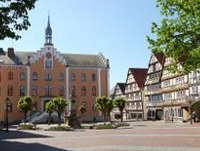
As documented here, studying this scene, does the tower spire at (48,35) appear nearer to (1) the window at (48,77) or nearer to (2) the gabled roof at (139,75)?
(1) the window at (48,77)

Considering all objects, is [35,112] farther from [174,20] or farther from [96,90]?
[174,20]

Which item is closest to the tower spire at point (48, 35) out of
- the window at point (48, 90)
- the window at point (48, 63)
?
the window at point (48, 63)

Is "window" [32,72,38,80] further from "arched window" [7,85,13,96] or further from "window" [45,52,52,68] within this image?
"arched window" [7,85,13,96]

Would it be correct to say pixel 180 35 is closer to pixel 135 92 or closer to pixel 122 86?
pixel 135 92

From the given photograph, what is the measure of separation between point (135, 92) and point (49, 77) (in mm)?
19737

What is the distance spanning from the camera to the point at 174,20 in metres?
24.2

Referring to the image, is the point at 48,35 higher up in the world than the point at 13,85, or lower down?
higher up

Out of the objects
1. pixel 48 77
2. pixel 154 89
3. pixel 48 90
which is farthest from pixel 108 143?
pixel 48 77

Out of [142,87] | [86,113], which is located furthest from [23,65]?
[142,87]

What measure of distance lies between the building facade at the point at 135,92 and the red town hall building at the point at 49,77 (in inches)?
258

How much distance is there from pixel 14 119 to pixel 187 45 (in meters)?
57.6

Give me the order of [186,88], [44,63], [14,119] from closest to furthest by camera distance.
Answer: [186,88] < [14,119] < [44,63]

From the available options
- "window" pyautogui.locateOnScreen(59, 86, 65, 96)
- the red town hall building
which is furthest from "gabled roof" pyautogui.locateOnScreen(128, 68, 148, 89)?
"window" pyautogui.locateOnScreen(59, 86, 65, 96)

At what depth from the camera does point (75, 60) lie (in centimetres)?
8500
